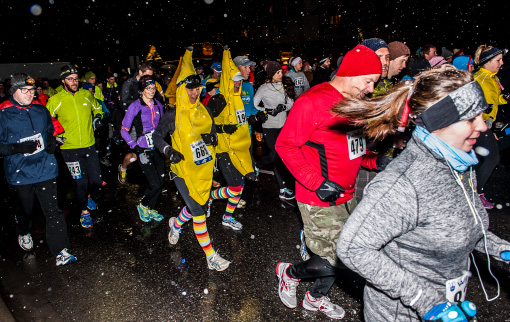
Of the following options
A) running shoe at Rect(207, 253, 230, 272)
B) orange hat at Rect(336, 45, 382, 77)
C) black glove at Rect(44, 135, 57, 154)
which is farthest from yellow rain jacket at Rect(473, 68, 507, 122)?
black glove at Rect(44, 135, 57, 154)

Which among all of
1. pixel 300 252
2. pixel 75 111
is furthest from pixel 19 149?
pixel 300 252

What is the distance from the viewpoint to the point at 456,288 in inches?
62.4

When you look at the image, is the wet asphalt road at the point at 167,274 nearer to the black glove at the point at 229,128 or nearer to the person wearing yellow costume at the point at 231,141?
the person wearing yellow costume at the point at 231,141

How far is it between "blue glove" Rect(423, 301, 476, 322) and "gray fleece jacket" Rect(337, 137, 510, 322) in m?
0.03

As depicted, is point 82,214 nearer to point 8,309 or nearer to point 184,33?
point 8,309

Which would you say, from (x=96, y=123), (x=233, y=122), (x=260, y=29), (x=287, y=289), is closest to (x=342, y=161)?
(x=287, y=289)

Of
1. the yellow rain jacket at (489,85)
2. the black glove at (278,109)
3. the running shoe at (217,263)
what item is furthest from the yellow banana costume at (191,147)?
the yellow rain jacket at (489,85)

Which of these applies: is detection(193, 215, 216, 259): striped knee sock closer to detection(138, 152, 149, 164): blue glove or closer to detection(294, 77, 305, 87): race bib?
detection(138, 152, 149, 164): blue glove

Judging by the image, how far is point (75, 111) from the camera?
4984 mm

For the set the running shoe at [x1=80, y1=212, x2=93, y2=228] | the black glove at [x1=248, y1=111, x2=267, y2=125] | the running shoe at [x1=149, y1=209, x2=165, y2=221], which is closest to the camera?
the running shoe at [x1=80, y1=212, x2=93, y2=228]

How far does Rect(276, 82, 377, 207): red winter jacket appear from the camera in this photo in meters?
2.60

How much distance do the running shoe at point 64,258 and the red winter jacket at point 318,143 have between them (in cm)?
315

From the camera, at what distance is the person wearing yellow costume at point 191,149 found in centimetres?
382

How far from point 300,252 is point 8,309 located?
3.18 m
